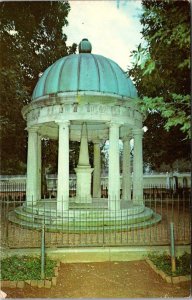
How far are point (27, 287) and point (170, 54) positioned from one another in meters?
5.52

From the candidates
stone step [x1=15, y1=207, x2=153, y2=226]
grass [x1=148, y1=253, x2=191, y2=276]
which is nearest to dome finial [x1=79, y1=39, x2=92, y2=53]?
stone step [x1=15, y1=207, x2=153, y2=226]

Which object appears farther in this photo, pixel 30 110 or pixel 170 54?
pixel 30 110

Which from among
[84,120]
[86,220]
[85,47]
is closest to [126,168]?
[84,120]

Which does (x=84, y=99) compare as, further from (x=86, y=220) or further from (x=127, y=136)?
(x=127, y=136)

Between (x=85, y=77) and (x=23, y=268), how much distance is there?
24.6 feet

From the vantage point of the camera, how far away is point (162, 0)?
6191 millimetres

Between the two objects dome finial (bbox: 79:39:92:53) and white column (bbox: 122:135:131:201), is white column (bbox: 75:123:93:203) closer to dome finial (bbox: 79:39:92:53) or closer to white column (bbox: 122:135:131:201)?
white column (bbox: 122:135:131:201)

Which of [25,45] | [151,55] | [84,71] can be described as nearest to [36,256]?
[151,55]

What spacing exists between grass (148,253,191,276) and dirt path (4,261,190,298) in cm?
22

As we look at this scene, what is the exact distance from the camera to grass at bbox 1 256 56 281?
6.74 m

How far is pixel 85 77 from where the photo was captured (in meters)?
12.2

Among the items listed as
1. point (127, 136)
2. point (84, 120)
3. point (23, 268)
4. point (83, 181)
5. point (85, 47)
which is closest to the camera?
point (23, 268)

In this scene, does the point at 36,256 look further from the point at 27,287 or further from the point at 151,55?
the point at 151,55

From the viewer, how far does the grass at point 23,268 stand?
6742 millimetres
